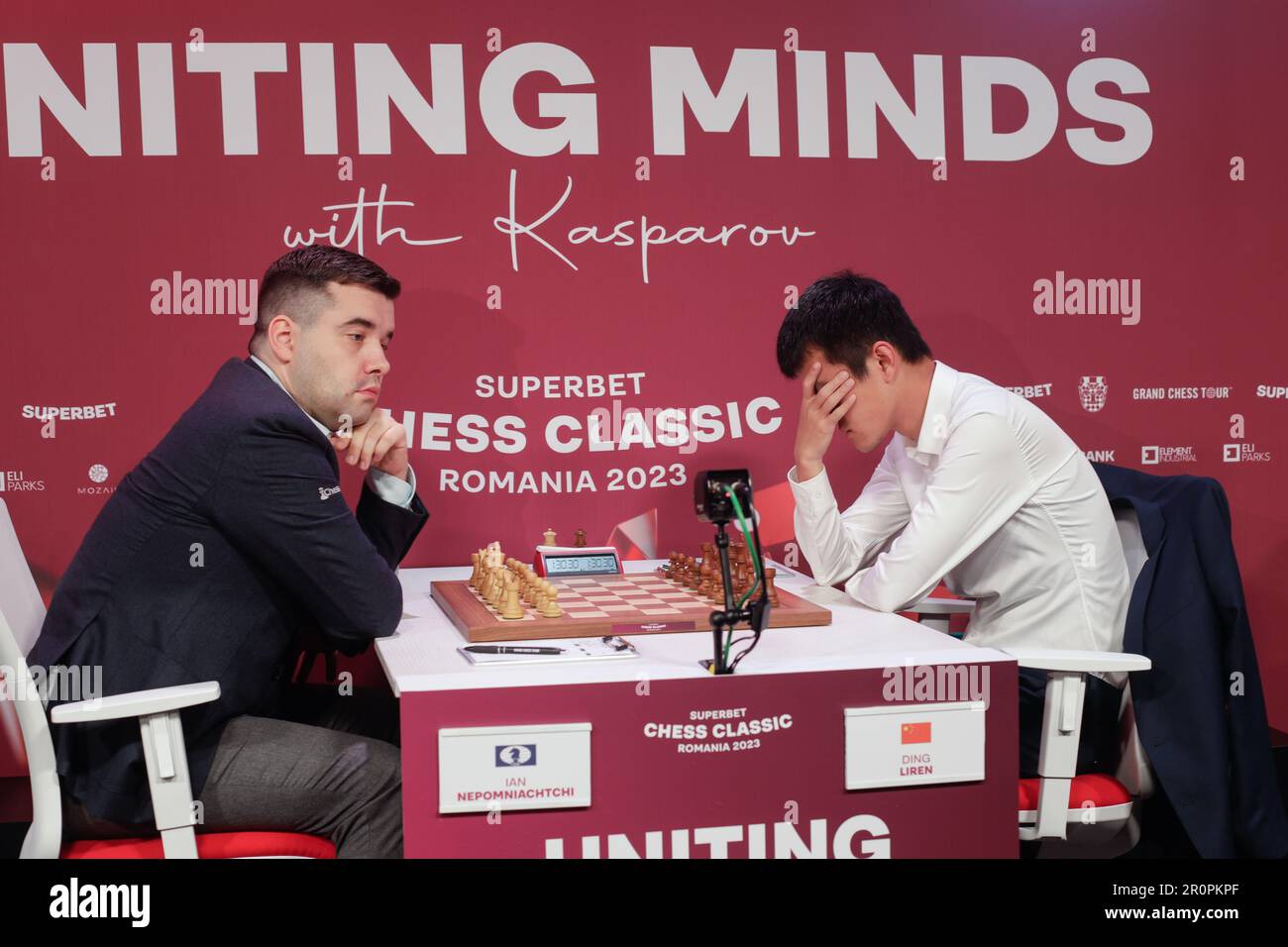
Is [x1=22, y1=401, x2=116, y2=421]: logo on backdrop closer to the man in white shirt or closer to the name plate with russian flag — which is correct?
the man in white shirt

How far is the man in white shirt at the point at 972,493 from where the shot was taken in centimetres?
238

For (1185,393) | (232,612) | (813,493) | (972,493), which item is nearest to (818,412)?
(813,493)

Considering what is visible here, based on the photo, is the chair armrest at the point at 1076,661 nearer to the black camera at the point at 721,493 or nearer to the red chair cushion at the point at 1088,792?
the red chair cushion at the point at 1088,792

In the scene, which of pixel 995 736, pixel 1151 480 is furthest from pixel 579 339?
pixel 995 736

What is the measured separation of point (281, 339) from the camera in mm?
2408

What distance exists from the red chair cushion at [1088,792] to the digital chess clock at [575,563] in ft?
3.74

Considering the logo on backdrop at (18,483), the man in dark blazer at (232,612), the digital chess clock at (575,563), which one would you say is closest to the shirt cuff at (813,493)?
the digital chess clock at (575,563)

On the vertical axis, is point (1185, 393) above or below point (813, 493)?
above

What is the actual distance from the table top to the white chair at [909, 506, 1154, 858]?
175 millimetres

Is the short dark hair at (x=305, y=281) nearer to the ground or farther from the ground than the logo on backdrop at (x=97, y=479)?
farther from the ground

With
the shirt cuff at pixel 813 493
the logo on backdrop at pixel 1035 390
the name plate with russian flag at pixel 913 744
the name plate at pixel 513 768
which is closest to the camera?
the name plate at pixel 513 768

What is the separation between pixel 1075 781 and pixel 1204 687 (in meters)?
0.30

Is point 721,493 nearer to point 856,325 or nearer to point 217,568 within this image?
point 856,325

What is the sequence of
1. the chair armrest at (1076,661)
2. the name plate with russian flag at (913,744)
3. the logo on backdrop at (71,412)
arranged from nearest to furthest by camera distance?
1. the name plate with russian flag at (913,744)
2. the chair armrest at (1076,661)
3. the logo on backdrop at (71,412)
